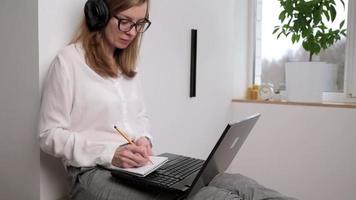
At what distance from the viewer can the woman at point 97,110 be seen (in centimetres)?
106

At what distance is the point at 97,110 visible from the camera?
1.16 metres

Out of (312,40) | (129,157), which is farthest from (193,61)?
(129,157)

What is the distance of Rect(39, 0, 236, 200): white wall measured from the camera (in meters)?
1.21

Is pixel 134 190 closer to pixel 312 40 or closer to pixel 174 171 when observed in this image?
pixel 174 171

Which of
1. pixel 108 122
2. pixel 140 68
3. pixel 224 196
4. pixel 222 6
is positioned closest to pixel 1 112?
pixel 108 122

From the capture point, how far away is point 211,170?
1.05 m

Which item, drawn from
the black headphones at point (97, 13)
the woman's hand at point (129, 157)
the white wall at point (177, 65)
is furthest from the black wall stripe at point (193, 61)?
the woman's hand at point (129, 157)

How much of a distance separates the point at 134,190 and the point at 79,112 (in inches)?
12.4

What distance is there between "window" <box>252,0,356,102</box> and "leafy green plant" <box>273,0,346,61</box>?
0.25 feet

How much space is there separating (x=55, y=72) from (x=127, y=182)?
406 mm

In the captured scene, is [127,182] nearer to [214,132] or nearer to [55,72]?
[55,72]

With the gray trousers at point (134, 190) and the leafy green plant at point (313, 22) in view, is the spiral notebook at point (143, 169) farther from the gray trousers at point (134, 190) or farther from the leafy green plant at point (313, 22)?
the leafy green plant at point (313, 22)

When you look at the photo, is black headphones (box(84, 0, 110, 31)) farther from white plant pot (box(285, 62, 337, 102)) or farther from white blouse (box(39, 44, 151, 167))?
white plant pot (box(285, 62, 337, 102))

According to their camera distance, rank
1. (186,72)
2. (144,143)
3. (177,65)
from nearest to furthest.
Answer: (144,143)
(177,65)
(186,72)
